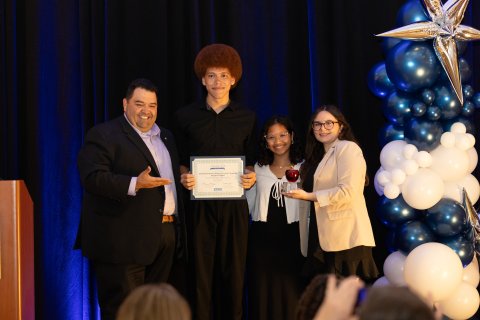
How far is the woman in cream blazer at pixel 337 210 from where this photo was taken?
12.9 ft

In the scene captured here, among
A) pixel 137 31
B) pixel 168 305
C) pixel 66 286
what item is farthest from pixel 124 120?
pixel 168 305

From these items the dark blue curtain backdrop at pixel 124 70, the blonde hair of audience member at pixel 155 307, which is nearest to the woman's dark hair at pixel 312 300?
the blonde hair of audience member at pixel 155 307

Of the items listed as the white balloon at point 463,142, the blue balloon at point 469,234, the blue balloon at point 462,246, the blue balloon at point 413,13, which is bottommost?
the blue balloon at point 462,246

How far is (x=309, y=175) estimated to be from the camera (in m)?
4.21

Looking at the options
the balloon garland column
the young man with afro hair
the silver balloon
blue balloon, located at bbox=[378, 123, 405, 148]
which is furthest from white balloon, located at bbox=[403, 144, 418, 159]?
the young man with afro hair

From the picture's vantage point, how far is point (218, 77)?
13.6 ft

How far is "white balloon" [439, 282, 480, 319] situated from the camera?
13.6 ft

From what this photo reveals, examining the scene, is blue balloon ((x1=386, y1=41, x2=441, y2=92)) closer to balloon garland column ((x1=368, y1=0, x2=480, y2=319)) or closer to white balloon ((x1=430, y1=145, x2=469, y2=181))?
balloon garland column ((x1=368, y1=0, x2=480, y2=319))

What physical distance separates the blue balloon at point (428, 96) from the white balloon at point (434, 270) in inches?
35.6

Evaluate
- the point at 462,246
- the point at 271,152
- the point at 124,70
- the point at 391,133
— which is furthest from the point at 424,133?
the point at 124,70

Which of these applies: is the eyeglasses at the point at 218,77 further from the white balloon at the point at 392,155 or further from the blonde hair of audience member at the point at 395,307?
the blonde hair of audience member at the point at 395,307

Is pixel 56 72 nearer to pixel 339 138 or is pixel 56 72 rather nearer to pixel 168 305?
pixel 339 138

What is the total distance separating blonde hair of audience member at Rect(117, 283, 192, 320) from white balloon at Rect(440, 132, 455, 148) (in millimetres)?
2969

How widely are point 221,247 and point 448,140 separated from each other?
1.58 metres
